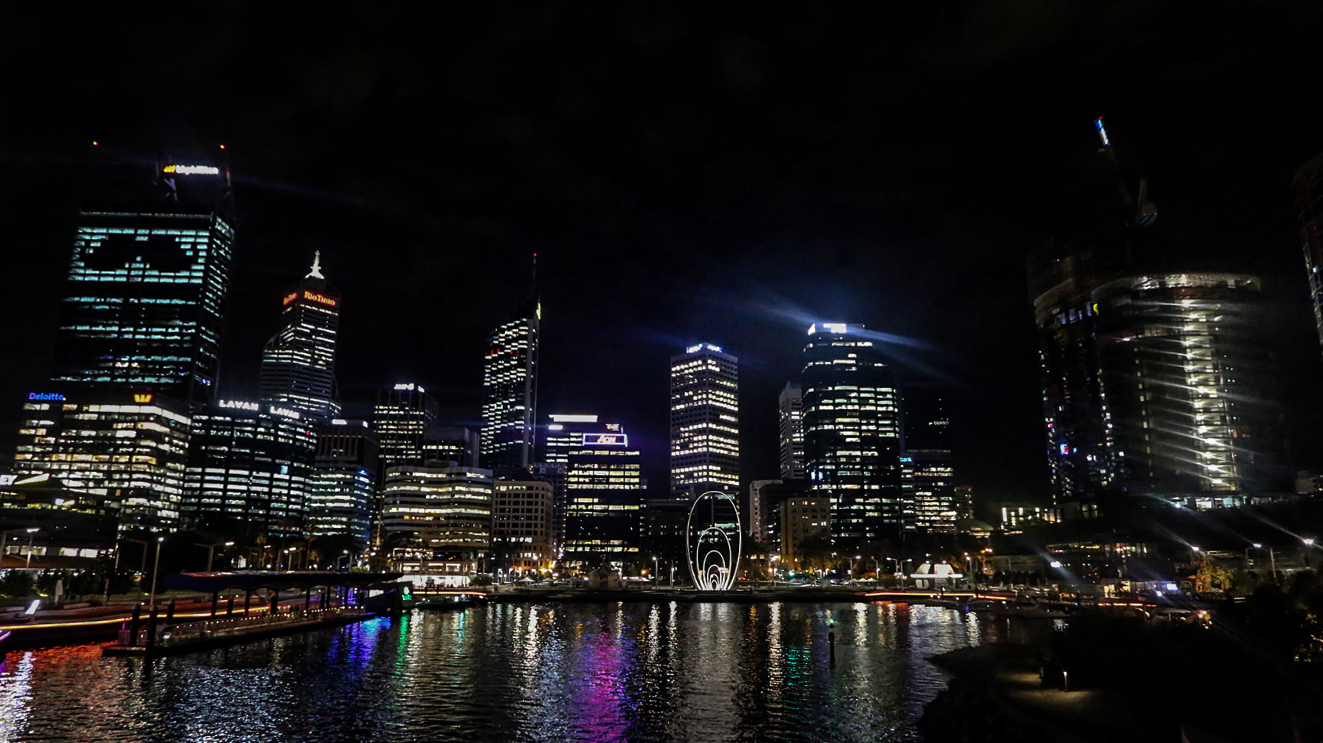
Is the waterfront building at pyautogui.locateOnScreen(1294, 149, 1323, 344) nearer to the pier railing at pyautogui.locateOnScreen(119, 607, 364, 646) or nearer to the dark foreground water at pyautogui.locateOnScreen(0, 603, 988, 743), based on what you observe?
the dark foreground water at pyautogui.locateOnScreen(0, 603, 988, 743)

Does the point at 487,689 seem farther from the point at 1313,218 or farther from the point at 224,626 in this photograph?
the point at 1313,218

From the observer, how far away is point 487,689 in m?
45.1

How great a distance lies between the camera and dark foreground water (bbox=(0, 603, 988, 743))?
3481cm

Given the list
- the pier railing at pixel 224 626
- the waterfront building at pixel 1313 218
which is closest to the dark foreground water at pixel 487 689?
the pier railing at pixel 224 626

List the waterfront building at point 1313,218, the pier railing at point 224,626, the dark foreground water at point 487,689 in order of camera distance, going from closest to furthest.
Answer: the dark foreground water at point 487,689 < the pier railing at point 224,626 < the waterfront building at point 1313,218

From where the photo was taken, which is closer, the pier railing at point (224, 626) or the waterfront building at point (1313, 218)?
the pier railing at point (224, 626)

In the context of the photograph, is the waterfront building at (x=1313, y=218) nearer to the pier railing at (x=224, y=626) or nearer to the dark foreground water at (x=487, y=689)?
the dark foreground water at (x=487, y=689)

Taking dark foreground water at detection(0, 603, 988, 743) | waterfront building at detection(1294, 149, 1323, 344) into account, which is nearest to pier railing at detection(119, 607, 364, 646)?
dark foreground water at detection(0, 603, 988, 743)

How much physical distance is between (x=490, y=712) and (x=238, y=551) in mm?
167799

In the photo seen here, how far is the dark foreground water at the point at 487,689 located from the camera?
34812 millimetres

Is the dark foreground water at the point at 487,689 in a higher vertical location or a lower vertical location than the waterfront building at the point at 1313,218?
lower

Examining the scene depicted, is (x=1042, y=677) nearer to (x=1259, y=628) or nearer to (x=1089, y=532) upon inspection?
(x=1259, y=628)

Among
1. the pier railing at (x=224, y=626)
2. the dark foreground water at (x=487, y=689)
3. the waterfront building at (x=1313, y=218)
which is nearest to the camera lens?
the dark foreground water at (x=487, y=689)

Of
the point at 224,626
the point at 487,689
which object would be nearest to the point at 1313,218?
the point at 487,689
